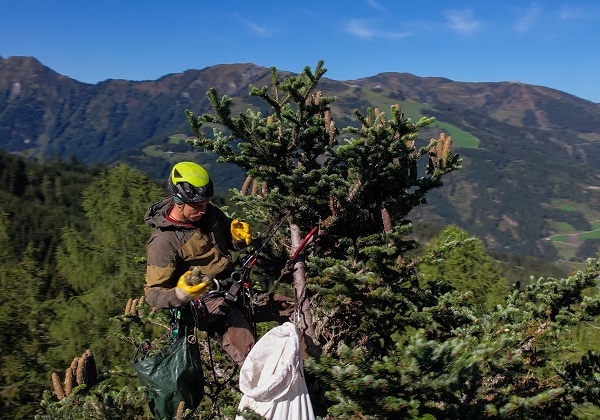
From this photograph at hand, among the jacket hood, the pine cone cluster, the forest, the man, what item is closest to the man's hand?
the man

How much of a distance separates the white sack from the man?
0.54 m

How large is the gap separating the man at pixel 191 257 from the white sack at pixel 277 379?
542 millimetres

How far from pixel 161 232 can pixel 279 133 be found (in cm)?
186

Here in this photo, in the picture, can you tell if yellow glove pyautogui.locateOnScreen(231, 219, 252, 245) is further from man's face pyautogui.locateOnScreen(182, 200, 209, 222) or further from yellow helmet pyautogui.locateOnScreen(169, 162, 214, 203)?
yellow helmet pyautogui.locateOnScreen(169, 162, 214, 203)

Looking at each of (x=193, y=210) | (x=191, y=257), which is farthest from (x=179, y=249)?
(x=193, y=210)

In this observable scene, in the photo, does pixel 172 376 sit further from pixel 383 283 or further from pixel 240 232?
Result: pixel 383 283

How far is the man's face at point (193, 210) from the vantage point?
4.77 metres

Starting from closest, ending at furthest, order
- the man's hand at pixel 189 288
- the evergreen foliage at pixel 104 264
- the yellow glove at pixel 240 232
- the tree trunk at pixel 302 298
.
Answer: the man's hand at pixel 189 288 → the yellow glove at pixel 240 232 → the tree trunk at pixel 302 298 → the evergreen foliage at pixel 104 264

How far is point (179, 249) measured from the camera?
15.5ft

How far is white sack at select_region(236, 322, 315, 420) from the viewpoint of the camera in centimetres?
404

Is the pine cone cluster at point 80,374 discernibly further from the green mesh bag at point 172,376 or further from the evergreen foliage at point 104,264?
the evergreen foliage at point 104,264

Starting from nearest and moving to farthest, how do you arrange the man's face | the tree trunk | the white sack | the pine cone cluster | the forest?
the forest → the white sack → the man's face → the tree trunk → the pine cone cluster

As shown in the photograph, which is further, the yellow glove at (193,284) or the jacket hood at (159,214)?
the jacket hood at (159,214)

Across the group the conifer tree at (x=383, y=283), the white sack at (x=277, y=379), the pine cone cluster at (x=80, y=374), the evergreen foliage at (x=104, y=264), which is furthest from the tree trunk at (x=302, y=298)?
the evergreen foliage at (x=104, y=264)
